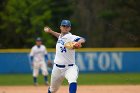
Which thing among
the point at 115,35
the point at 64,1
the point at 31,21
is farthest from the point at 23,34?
the point at 115,35

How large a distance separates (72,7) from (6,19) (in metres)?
6.36

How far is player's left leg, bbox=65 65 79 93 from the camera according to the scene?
1291 cm

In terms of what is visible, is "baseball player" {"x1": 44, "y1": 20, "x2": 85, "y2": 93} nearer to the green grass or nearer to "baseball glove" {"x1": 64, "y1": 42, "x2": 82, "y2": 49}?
"baseball glove" {"x1": 64, "y1": 42, "x2": 82, "y2": 49}

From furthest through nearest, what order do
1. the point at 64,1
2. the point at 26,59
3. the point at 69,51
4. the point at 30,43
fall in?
the point at 64,1 → the point at 30,43 → the point at 26,59 → the point at 69,51

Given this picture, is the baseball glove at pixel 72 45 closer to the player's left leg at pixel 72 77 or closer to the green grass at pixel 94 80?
the player's left leg at pixel 72 77

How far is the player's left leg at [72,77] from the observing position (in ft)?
42.4

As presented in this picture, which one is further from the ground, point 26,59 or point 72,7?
point 72,7

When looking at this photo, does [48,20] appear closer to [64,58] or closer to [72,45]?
[64,58]

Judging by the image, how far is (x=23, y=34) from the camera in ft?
151

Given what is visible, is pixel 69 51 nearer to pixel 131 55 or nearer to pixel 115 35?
pixel 131 55

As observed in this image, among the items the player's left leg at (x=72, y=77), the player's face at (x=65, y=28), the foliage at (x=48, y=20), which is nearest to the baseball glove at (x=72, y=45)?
the player's face at (x=65, y=28)

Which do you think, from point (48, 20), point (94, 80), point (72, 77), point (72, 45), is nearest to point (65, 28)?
point (72, 45)

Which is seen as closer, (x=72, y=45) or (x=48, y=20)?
(x=72, y=45)

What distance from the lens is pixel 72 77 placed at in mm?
13094
